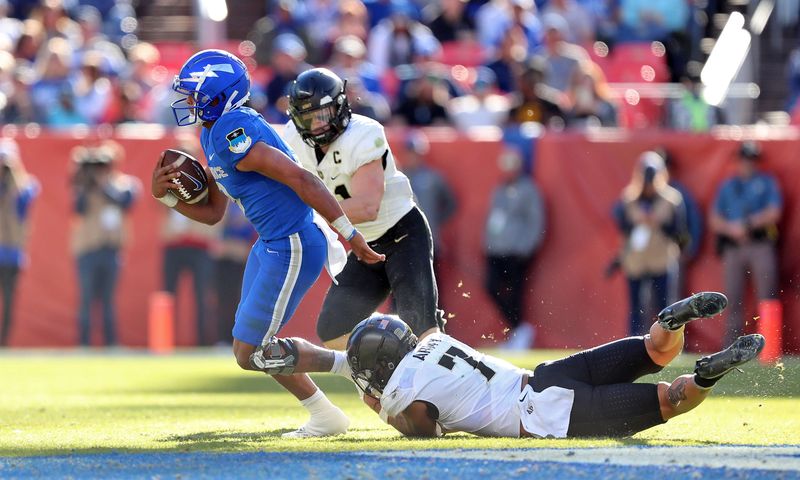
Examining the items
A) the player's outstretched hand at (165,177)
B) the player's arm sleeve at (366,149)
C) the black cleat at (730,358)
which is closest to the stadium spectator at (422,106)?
the player's arm sleeve at (366,149)

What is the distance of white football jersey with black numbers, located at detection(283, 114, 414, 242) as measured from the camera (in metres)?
8.28

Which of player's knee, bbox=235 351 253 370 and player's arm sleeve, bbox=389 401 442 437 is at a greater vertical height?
player's knee, bbox=235 351 253 370

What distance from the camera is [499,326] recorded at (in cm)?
1472

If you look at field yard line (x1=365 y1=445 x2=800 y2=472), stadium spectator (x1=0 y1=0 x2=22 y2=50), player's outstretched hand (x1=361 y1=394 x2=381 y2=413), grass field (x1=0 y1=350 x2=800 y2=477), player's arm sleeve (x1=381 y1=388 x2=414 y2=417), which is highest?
stadium spectator (x1=0 y1=0 x2=22 y2=50)

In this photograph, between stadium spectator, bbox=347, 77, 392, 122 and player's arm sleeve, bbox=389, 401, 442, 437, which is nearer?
player's arm sleeve, bbox=389, 401, 442, 437

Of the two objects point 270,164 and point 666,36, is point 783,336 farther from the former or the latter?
point 270,164

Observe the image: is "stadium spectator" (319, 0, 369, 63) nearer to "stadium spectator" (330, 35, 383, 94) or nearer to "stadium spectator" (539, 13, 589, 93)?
"stadium spectator" (330, 35, 383, 94)

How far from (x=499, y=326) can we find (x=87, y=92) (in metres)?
5.74

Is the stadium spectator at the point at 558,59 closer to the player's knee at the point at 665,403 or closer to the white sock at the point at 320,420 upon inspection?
the white sock at the point at 320,420

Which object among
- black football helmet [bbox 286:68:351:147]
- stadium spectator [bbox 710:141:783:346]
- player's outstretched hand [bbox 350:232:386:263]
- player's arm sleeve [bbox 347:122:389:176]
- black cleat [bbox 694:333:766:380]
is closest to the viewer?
black cleat [bbox 694:333:766:380]

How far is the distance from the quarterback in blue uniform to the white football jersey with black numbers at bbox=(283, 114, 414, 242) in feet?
2.41

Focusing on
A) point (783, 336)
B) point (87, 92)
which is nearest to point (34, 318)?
point (87, 92)

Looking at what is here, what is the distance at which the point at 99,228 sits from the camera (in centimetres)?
1564

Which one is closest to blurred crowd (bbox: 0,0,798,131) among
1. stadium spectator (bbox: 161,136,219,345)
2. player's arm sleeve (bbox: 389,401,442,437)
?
stadium spectator (bbox: 161,136,219,345)
